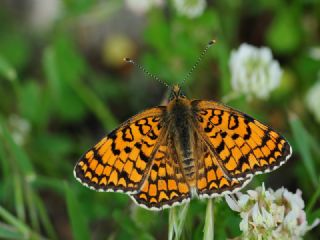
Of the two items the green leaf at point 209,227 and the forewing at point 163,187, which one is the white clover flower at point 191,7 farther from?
the green leaf at point 209,227

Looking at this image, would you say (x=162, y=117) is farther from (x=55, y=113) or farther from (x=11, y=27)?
(x=11, y=27)

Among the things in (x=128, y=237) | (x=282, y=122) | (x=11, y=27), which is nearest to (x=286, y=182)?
(x=282, y=122)

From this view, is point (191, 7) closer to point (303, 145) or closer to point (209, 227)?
point (303, 145)

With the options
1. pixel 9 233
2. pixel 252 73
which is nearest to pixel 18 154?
pixel 9 233

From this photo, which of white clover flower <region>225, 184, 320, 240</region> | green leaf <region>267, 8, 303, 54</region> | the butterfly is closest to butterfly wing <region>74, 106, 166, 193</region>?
the butterfly

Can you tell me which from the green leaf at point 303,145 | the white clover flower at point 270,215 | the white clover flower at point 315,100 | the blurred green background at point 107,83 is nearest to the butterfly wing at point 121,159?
the white clover flower at point 270,215

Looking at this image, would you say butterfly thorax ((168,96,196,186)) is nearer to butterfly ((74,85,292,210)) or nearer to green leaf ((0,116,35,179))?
butterfly ((74,85,292,210))
